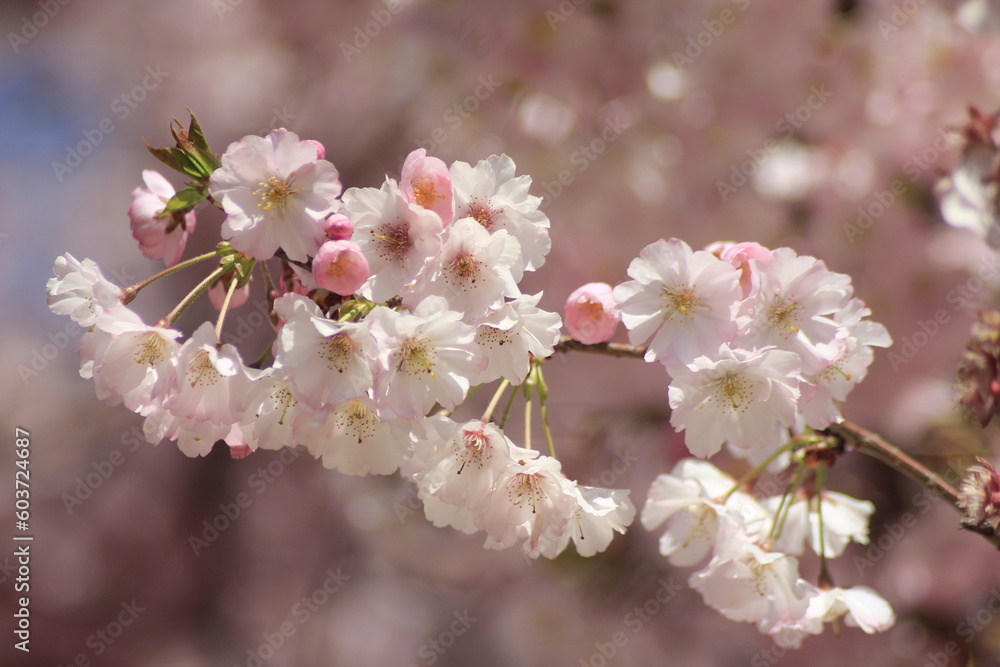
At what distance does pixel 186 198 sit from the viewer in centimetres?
67

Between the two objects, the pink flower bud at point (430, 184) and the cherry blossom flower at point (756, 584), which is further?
the cherry blossom flower at point (756, 584)

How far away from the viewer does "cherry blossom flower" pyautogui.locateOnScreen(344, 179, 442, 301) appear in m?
0.63

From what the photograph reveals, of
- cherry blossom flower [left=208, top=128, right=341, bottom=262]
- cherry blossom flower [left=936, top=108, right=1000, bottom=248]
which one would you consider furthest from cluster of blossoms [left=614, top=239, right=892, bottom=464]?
cherry blossom flower [left=936, top=108, right=1000, bottom=248]

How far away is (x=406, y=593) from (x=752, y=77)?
2279 millimetres

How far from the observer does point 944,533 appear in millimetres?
1823

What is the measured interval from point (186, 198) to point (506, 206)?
31 centimetres

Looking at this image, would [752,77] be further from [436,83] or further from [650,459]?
[650,459]

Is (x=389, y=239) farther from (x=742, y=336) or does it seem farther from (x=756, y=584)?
(x=756, y=584)

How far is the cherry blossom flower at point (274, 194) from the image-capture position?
2.08 feet

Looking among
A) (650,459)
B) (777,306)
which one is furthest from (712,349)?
(650,459)

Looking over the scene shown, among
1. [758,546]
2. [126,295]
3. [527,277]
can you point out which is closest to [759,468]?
[758,546]

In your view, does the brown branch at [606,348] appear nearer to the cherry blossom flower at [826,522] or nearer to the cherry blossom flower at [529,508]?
the cherry blossom flower at [529,508]

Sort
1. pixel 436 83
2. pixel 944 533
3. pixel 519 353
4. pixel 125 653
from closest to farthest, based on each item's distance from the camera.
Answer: pixel 519 353
pixel 944 533
pixel 436 83
pixel 125 653

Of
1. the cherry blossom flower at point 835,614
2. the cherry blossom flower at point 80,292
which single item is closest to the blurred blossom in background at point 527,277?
the cherry blossom flower at point 835,614
